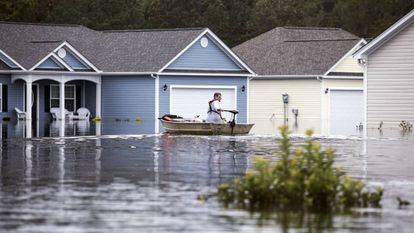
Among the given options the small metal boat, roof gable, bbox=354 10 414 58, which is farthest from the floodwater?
roof gable, bbox=354 10 414 58

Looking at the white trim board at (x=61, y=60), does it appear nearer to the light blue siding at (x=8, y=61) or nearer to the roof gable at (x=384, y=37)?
the light blue siding at (x=8, y=61)

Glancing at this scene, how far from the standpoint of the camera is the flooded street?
15.3 m

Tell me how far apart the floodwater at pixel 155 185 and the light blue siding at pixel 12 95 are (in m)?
28.0

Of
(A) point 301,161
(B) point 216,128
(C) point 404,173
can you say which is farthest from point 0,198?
(B) point 216,128

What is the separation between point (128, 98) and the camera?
215 ft

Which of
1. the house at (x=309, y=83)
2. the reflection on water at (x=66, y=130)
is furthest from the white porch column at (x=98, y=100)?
the house at (x=309, y=83)

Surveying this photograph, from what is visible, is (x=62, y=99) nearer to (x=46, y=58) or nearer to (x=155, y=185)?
(x=46, y=58)

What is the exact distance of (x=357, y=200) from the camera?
57.9 feet

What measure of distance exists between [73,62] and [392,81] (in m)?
22.0

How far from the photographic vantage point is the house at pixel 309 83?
6894 cm

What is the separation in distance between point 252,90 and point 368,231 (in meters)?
56.9

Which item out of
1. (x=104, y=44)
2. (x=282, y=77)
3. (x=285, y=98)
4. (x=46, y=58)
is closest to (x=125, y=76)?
(x=104, y=44)

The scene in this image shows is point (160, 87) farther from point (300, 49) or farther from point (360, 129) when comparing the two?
point (360, 129)

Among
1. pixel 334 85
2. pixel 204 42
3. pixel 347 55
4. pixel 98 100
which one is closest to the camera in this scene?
pixel 204 42
